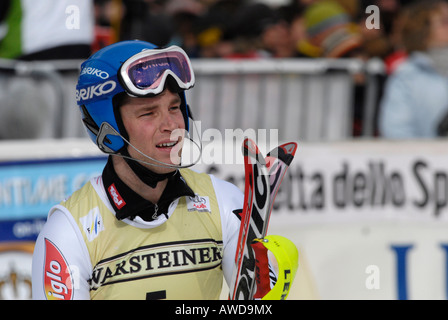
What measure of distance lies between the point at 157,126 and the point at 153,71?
23 centimetres

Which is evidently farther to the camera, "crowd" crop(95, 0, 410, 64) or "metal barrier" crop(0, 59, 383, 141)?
"crowd" crop(95, 0, 410, 64)

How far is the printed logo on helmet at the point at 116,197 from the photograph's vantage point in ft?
11.1

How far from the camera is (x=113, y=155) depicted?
11.7ft

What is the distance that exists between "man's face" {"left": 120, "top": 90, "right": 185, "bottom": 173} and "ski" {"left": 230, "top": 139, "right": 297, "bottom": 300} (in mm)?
315

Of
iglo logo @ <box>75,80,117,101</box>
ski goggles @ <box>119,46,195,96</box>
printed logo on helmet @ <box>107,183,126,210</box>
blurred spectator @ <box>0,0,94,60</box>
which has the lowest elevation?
printed logo on helmet @ <box>107,183,126,210</box>

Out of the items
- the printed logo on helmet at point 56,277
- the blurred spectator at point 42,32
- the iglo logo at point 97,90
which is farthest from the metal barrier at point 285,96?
the printed logo on helmet at point 56,277

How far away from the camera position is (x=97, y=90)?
3.41 m

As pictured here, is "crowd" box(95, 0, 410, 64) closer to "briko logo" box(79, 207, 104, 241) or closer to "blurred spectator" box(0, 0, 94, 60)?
"blurred spectator" box(0, 0, 94, 60)

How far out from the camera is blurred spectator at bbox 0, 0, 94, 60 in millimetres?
6555

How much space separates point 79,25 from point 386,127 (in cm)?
280

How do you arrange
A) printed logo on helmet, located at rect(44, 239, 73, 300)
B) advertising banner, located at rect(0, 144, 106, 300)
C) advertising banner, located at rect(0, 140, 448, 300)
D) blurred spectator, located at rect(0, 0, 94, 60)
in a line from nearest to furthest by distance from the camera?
printed logo on helmet, located at rect(44, 239, 73, 300) < advertising banner, located at rect(0, 144, 106, 300) < advertising banner, located at rect(0, 140, 448, 300) < blurred spectator, located at rect(0, 0, 94, 60)

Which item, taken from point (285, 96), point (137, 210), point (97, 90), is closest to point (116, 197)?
point (137, 210)

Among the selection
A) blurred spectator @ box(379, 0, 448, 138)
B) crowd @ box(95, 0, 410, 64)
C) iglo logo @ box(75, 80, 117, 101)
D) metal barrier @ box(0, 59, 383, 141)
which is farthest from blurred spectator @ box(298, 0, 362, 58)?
iglo logo @ box(75, 80, 117, 101)

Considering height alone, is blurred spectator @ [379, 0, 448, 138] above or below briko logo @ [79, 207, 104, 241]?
above
